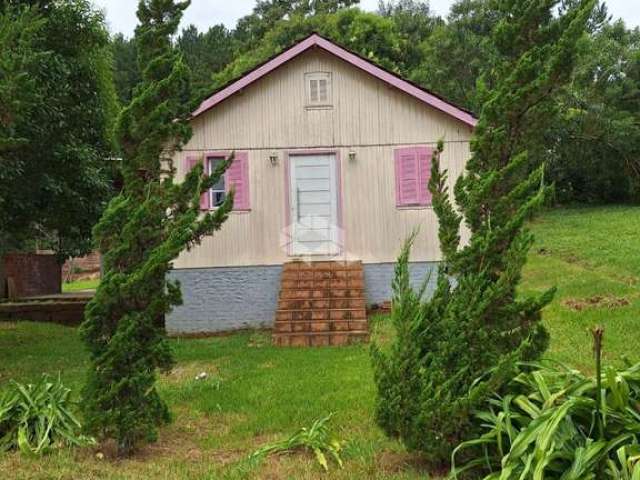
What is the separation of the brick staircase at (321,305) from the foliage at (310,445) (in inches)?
193

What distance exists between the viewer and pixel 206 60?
44.8m

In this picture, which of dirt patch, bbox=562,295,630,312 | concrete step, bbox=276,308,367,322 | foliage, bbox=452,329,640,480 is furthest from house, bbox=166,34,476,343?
foliage, bbox=452,329,640,480

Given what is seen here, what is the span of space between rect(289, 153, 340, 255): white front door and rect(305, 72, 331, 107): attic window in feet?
3.24

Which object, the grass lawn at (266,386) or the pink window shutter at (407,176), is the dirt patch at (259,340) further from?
the pink window shutter at (407,176)

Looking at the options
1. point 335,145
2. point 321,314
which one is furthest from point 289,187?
point 321,314

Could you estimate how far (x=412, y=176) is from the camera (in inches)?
488

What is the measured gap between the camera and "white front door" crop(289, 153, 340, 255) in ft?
41.3

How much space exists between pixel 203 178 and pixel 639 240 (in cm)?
1449

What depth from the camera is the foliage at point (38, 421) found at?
520 centimetres

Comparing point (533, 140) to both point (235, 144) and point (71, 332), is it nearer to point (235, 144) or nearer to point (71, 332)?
point (235, 144)

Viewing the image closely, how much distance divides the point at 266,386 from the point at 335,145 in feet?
20.5

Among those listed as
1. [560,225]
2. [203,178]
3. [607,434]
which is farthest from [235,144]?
[560,225]

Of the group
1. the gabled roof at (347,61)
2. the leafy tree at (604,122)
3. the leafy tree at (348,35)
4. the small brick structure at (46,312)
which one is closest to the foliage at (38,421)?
the gabled roof at (347,61)

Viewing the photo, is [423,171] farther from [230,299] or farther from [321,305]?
[230,299]
